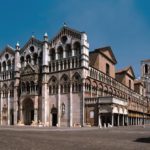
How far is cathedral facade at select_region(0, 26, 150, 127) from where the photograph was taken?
55.4m

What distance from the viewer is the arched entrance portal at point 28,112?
6322cm

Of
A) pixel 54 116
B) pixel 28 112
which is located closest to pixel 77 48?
pixel 54 116

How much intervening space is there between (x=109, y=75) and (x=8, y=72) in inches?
966

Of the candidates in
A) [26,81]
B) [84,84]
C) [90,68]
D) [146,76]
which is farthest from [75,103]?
[146,76]

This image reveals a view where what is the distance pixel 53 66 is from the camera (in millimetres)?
60844

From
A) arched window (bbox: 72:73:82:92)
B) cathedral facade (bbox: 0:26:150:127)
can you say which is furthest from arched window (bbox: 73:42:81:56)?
arched window (bbox: 72:73:82:92)

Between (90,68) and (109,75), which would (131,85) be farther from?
(90,68)

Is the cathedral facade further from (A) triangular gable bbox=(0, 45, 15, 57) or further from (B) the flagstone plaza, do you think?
(B) the flagstone plaza

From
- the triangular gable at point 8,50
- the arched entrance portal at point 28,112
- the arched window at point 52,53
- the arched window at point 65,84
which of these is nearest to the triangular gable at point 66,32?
the arched window at point 52,53

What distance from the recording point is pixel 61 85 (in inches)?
2327

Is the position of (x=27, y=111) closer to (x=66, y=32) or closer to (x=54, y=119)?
(x=54, y=119)

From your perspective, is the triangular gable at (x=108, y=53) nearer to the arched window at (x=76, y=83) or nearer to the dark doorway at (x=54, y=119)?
the arched window at (x=76, y=83)

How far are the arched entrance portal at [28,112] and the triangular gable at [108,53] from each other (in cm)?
2000

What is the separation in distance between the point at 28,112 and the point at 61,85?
35.8 feet
